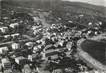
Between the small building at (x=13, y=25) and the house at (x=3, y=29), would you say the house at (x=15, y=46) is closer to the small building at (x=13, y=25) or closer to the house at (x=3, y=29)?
the house at (x=3, y=29)

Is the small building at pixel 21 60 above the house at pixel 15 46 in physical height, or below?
below

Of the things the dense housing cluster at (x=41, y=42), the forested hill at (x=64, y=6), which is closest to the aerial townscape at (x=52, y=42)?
the dense housing cluster at (x=41, y=42)

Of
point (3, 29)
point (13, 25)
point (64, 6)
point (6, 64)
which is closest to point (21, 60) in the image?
point (6, 64)

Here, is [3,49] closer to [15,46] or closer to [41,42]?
[15,46]

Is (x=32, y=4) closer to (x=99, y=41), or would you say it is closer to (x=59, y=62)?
(x=99, y=41)

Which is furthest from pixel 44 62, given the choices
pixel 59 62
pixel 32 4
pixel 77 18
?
pixel 32 4

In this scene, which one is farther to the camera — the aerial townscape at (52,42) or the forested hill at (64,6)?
the forested hill at (64,6)

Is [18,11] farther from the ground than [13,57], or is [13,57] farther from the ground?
[18,11]

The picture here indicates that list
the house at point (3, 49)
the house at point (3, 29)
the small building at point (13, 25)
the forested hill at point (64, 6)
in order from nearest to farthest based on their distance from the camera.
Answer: the house at point (3, 49) < the house at point (3, 29) < the small building at point (13, 25) < the forested hill at point (64, 6)

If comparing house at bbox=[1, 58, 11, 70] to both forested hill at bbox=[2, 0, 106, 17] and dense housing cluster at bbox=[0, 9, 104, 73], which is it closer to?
dense housing cluster at bbox=[0, 9, 104, 73]
